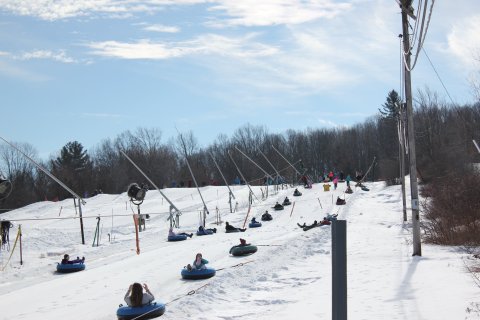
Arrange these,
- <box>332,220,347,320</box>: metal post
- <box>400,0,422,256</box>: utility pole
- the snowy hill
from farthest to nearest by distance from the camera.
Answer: <box>400,0,422,256</box>: utility pole
the snowy hill
<box>332,220,347,320</box>: metal post

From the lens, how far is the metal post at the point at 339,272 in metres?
4.87

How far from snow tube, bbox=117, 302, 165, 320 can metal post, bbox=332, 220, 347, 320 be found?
7191mm

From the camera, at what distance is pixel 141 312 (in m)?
11.3

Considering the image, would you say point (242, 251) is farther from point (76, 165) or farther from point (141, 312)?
point (76, 165)

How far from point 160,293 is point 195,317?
3481mm

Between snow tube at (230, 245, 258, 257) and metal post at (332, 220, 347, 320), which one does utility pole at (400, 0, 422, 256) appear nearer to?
snow tube at (230, 245, 258, 257)

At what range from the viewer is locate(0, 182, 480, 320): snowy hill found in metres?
11.1

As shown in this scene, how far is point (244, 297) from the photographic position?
13.4 meters

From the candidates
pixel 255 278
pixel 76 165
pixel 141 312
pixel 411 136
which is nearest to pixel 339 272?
pixel 141 312

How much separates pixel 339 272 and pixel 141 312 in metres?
7.34

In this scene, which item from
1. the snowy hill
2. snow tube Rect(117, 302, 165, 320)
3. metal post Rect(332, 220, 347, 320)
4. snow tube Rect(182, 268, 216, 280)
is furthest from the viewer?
snow tube Rect(182, 268, 216, 280)

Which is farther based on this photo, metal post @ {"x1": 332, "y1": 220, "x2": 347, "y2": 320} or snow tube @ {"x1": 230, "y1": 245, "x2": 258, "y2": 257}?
snow tube @ {"x1": 230, "y1": 245, "x2": 258, "y2": 257}

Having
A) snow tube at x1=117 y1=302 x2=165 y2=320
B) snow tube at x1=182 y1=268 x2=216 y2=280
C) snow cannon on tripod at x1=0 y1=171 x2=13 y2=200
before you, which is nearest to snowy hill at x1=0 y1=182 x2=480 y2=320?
snow tube at x1=117 y1=302 x2=165 y2=320

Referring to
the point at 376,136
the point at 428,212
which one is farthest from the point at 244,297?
the point at 376,136
